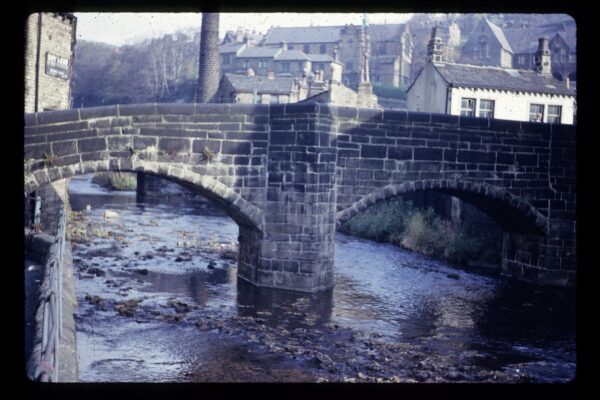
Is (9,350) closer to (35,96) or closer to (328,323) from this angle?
(328,323)

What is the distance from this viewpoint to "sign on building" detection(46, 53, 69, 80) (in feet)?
63.8

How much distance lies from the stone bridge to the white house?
10726mm

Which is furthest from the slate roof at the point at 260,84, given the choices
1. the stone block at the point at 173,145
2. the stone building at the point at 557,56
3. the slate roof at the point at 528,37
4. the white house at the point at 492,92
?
Answer: the stone block at the point at 173,145

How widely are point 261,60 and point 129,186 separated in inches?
1174

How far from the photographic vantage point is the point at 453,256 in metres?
18.9

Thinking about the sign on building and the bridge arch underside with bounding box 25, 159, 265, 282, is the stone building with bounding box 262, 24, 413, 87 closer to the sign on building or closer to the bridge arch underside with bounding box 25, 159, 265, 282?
the sign on building

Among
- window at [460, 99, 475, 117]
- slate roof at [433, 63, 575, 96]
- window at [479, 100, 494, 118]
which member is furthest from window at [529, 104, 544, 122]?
window at [460, 99, 475, 117]

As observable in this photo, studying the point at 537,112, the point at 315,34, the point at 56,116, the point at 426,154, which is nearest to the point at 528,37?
the point at 315,34

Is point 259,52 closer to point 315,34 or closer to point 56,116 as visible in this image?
point 315,34

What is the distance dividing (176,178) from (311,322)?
398cm

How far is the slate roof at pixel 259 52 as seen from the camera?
63031mm

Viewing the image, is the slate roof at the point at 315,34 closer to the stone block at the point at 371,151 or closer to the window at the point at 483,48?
the window at the point at 483,48

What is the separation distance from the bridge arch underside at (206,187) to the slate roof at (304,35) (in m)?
55.2

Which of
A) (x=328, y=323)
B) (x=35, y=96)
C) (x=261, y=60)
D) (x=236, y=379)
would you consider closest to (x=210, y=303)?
(x=328, y=323)
